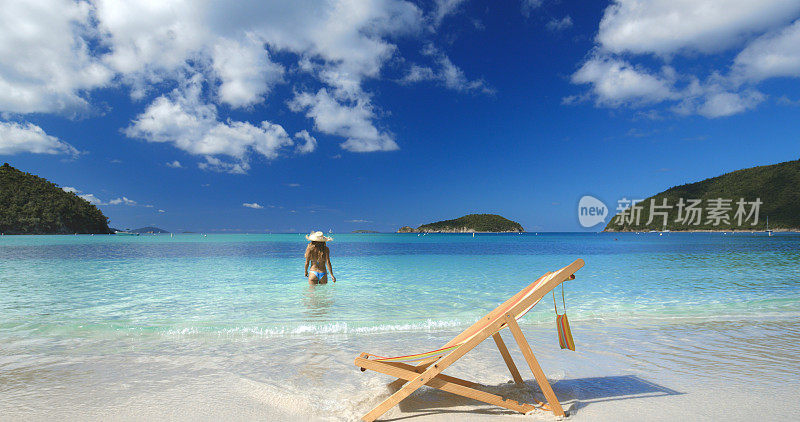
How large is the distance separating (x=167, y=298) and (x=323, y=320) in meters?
A: 5.13

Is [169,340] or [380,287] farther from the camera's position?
[380,287]

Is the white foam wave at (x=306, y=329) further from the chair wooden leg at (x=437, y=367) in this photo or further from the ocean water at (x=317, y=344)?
the chair wooden leg at (x=437, y=367)

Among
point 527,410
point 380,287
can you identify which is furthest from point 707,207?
point 527,410

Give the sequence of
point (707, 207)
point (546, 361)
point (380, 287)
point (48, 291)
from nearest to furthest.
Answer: point (546, 361), point (48, 291), point (380, 287), point (707, 207)

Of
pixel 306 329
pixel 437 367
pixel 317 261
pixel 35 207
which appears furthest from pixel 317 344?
pixel 35 207

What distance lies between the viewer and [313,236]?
37.5 feet

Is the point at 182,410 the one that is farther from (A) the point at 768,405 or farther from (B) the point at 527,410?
(A) the point at 768,405

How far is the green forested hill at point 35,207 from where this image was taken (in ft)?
306

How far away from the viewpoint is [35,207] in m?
96.8

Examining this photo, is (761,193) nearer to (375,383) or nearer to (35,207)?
(375,383)

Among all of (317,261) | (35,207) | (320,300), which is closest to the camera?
(320,300)

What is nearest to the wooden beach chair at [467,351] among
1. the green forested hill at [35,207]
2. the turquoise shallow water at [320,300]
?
the turquoise shallow water at [320,300]

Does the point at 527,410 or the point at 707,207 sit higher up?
the point at 707,207

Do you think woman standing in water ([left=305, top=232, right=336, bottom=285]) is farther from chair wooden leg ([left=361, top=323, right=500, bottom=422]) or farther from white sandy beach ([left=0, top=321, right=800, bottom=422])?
chair wooden leg ([left=361, top=323, right=500, bottom=422])
